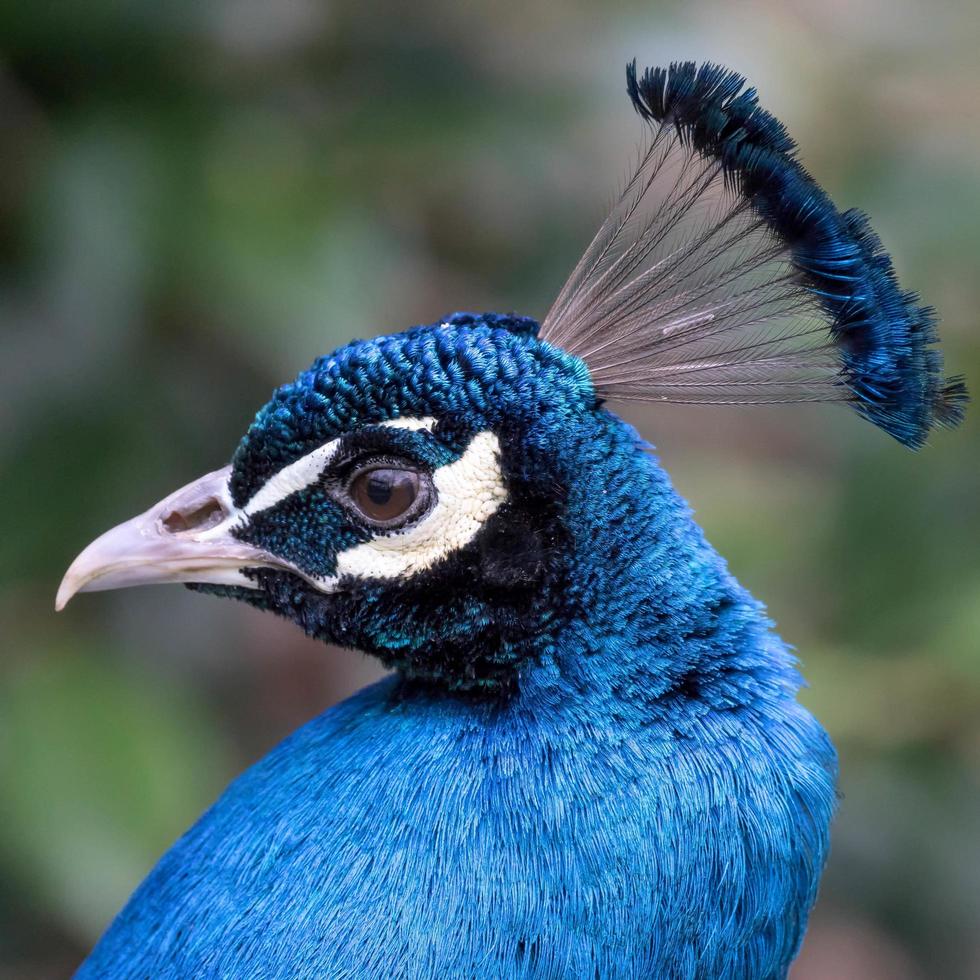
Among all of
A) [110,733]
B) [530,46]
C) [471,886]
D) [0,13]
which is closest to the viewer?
[471,886]

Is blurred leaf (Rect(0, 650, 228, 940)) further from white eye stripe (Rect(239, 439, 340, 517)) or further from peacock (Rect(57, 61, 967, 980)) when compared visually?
white eye stripe (Rect(239, 439, 340, 517))

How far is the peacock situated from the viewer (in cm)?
93

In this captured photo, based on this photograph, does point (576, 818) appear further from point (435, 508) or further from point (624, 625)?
point (435, 508)

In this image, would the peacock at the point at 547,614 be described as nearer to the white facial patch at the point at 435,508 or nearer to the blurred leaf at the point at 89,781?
the white facial patch at the point at 435,508

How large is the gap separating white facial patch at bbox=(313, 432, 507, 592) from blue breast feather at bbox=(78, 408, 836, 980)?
0.06 metres

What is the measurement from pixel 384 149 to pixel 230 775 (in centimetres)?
99

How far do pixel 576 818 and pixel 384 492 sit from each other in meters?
0.29

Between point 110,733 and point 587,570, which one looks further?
point 110,733

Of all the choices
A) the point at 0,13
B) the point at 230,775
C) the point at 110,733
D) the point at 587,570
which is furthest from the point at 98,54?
the point at 587,570

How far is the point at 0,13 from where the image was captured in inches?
69.1

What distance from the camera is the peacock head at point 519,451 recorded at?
997mm

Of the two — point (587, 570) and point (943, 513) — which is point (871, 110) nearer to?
point (943, 513)

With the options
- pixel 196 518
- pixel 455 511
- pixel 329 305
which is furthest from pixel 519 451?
pixel 329 305

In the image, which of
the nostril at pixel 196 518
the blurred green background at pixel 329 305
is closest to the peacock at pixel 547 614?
the nostril at pixel 196 518
